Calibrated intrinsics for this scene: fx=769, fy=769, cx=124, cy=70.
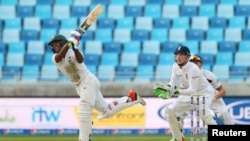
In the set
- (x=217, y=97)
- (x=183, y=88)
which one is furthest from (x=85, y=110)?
(x=217, y=97)

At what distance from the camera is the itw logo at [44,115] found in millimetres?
17547

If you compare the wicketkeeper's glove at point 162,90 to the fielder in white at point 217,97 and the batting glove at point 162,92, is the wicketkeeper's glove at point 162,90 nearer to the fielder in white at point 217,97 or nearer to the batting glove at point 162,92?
the batting glove at point 162,92

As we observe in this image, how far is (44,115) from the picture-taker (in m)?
17.6

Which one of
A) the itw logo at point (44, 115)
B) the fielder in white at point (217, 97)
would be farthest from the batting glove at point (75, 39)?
the itw logo at point (44, 115)

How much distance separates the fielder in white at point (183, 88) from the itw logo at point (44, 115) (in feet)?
18.5

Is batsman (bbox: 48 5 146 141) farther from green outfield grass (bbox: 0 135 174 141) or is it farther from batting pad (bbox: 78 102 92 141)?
green outfield grass (bbox: 0 135 174 141)

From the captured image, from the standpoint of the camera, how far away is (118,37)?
2230cm

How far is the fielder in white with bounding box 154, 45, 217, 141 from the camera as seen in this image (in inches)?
442

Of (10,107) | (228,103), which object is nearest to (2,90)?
(10,107)

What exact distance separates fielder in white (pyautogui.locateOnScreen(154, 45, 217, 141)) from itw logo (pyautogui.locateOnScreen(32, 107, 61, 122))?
18.5ft

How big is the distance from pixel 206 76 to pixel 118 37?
29.2 feet

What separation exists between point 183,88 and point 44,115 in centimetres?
599

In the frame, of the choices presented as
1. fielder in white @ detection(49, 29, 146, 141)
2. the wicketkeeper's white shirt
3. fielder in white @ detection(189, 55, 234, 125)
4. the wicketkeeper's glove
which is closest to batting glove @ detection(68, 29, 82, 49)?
fielder in white @ detection(49, 29, 146, 141)

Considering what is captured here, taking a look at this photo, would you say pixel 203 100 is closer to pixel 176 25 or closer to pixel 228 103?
pixel 228 103
